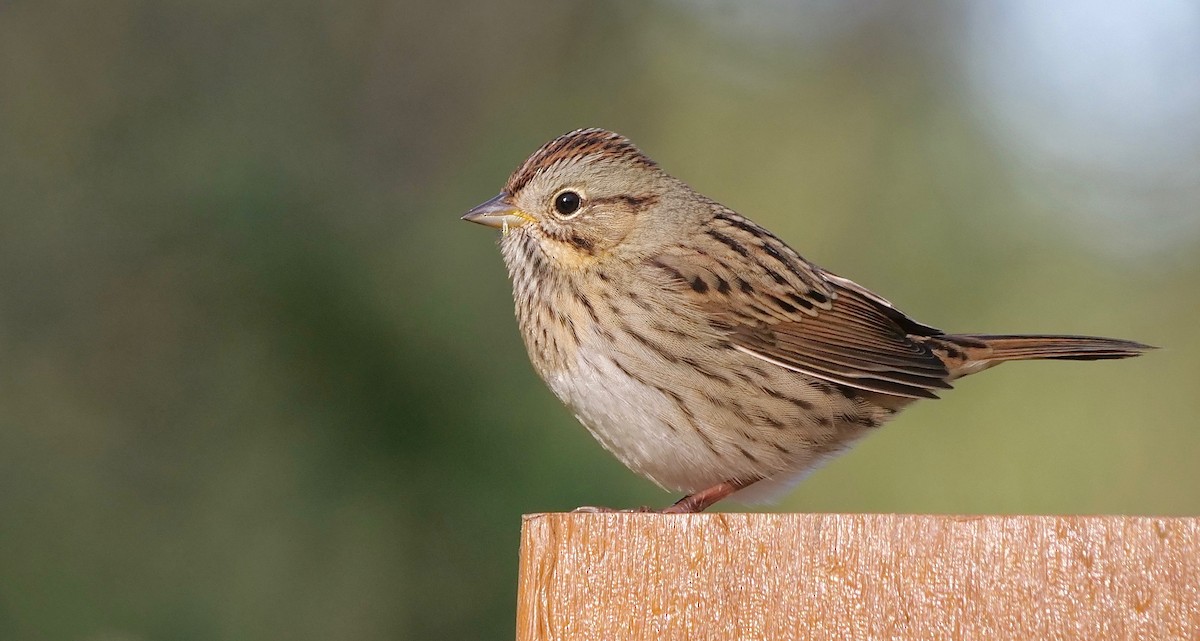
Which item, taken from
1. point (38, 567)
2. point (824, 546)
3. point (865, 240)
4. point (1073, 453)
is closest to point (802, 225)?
point (865, 240)

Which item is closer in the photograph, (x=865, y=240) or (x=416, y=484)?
(x=416, y=484)

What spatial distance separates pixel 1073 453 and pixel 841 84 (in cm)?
314

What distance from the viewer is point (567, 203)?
3.80m

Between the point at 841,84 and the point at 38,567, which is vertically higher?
the point at 841,84

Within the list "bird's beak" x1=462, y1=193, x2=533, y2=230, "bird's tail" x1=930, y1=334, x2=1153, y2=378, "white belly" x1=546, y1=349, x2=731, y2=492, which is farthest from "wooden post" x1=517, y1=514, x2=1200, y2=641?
"bird's tail" x1=930, y1=334, x2=1153, y2=378

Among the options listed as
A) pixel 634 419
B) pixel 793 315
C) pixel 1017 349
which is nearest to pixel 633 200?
pixel 793 315

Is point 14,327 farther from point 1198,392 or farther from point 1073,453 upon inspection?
point 1198,392

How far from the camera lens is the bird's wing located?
3680mm

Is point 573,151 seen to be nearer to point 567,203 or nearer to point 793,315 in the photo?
point 567,203

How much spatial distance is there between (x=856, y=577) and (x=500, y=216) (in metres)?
1.99

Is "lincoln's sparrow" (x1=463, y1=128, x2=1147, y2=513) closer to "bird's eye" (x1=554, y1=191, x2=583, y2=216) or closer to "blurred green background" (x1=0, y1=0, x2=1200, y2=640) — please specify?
"bird's eye" (x1=554, y1=191, x2=583, y2=216)

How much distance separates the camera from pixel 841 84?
9.27 meters

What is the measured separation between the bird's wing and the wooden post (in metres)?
1.54

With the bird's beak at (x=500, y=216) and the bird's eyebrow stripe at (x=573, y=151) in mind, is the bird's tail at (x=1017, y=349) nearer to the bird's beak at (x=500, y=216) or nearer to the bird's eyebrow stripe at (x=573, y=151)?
the bird's eyebrow stripe at (x=573, y=151)
